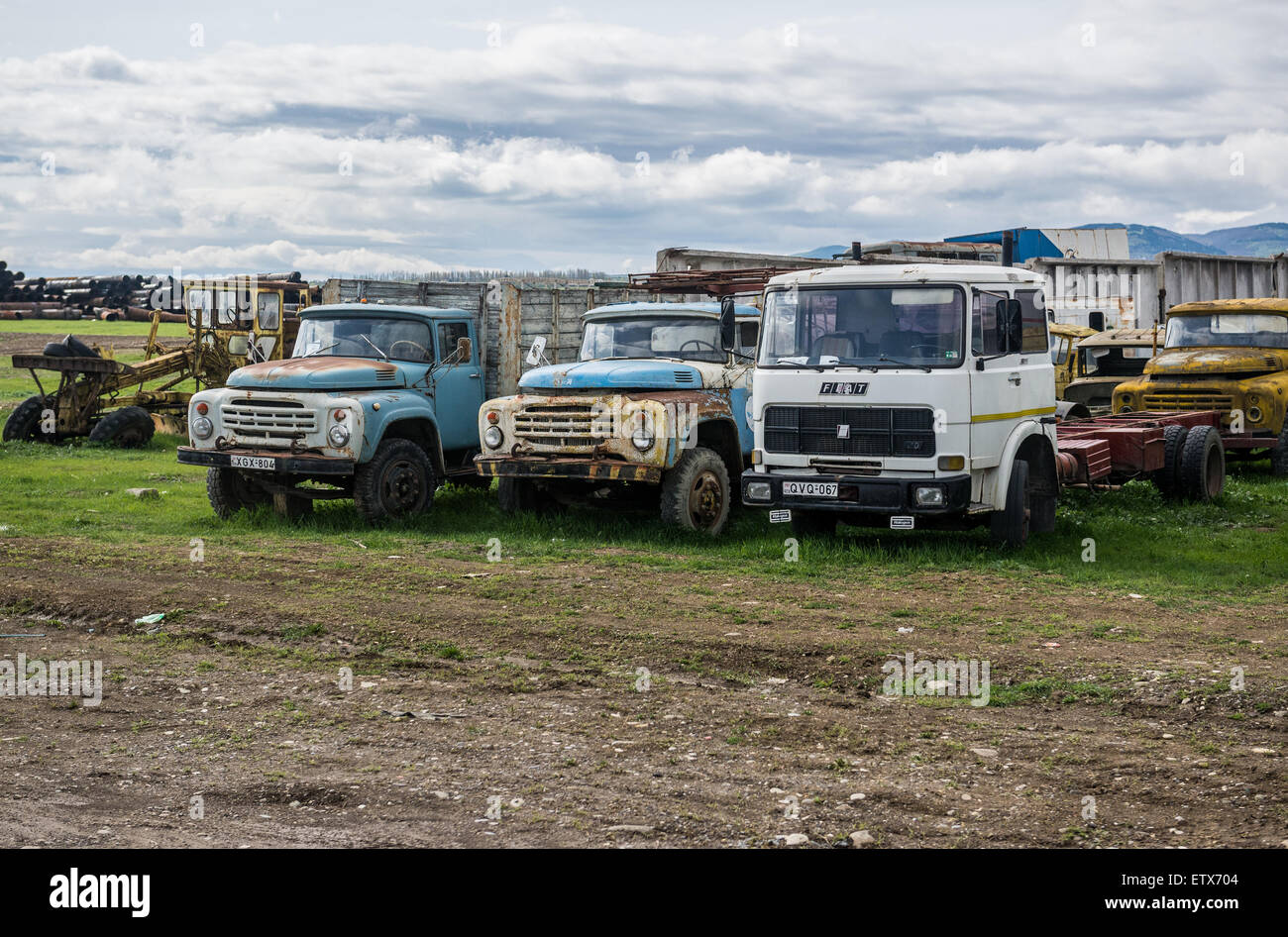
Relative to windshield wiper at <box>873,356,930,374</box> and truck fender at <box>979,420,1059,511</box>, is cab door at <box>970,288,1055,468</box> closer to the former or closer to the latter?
truck fender at <box>979,420,1059,511</box>

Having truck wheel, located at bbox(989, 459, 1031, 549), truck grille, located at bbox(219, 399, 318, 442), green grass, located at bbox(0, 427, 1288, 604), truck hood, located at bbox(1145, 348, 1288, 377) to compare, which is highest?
truck hood, located at bbox(1145, 348, 1288, 377)

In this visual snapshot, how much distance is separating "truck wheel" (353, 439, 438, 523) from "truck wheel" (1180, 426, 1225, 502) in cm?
824

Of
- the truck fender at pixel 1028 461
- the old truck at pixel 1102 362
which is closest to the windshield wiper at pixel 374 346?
the truck fender at pixel 1028 461

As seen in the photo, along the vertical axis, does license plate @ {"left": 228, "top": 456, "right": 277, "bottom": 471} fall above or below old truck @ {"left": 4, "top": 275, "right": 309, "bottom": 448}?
below

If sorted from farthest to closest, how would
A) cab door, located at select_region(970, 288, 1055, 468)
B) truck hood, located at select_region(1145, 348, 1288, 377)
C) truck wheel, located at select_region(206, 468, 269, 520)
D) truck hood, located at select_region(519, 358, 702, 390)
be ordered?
truck hood, located at select_region(1145, 348, 1288, 377)
truck wheel, located at select_region(206, 468, 269, 520)
truck hood, located at select_region(519, 358, 702, 390)
cab door, located at select_region(970, 288, 1055, 468)

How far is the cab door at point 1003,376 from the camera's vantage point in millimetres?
10844

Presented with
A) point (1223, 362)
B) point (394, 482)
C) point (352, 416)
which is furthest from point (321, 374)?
point (1223, 362)

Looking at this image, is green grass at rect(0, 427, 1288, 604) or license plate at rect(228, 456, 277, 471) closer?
green grass at rect(0, 427, 1288, 604)

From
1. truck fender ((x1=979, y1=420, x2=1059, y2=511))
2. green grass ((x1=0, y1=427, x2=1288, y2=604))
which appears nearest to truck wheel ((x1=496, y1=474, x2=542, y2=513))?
green grass ((x1=0, y1=427, x2=1288, y2=604))

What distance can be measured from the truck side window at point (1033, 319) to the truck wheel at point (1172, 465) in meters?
3.45

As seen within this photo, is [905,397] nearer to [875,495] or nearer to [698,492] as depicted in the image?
[875,495]

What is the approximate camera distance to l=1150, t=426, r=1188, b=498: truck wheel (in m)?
14.4
